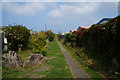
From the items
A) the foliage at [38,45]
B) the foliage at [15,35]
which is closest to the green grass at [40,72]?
the foliage at [38,45]

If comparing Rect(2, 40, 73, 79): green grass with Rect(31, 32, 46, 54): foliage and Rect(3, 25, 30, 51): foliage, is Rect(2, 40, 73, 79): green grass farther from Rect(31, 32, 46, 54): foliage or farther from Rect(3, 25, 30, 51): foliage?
Rect(3, 25, 30, 51): foliage

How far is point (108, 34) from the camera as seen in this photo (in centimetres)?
501

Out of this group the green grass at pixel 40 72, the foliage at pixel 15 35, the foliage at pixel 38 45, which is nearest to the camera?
the green grass at pixel 40 72

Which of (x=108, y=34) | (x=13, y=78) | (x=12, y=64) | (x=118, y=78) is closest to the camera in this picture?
(x=118, y=78)

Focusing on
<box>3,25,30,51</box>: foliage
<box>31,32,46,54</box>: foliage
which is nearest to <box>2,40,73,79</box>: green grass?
<box>31,32,46,54</box>: foliage

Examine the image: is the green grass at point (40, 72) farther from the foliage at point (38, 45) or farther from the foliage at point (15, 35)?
the foliage at point (15, 35)

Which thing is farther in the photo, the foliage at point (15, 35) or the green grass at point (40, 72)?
the foliage at point (15, 35)

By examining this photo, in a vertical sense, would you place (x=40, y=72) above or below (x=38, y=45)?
below

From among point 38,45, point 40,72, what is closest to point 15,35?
point 38,45

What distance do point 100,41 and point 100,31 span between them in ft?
2.78

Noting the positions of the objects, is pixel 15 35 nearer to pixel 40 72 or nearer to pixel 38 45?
pixel 38 45

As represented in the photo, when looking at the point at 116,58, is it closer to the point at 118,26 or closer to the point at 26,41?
the point at 118,26

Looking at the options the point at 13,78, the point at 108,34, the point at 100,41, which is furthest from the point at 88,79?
the point at 13,78

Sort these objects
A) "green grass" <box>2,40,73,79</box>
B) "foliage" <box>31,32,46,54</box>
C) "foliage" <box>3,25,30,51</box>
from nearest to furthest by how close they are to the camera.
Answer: "green grass" <box>2,40,73,79</box> → "foliage" <box>31,32,46,54</box> → "foliage" <box>3,25,30,51</box>
